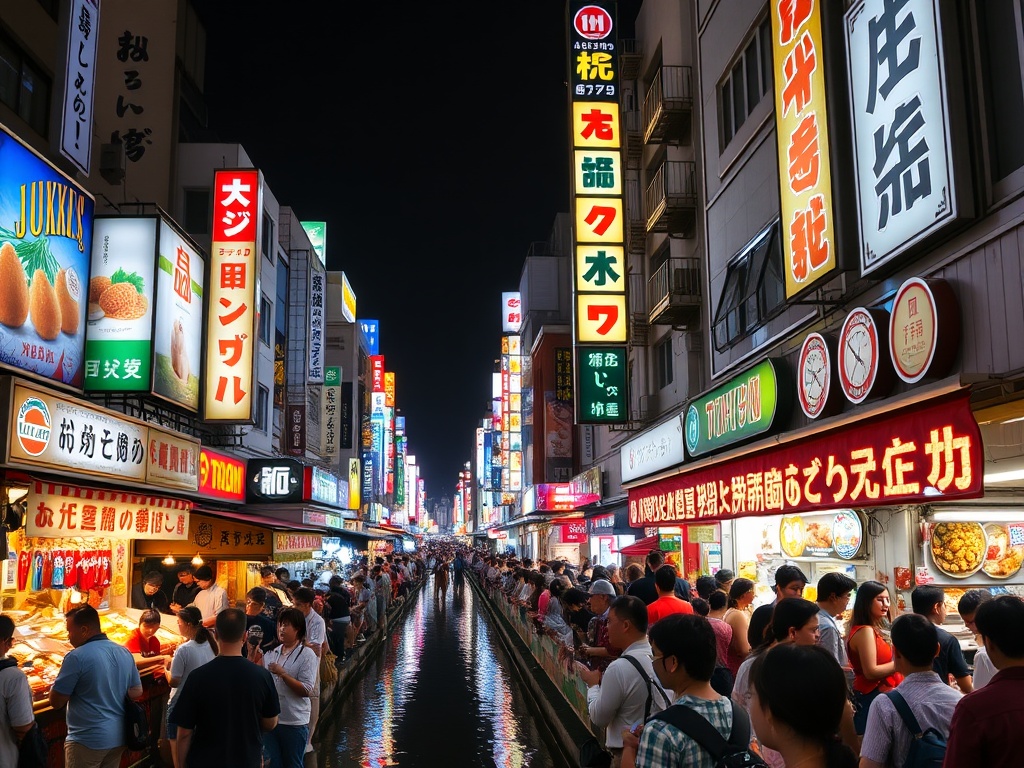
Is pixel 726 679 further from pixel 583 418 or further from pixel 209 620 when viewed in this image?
pixel 583 418

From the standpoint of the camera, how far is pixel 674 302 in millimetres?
20656

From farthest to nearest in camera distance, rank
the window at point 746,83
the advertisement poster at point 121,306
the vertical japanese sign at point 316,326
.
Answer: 1. the vertical japanese sign at point 316,326
2. the window at point 746,83
3. the advertisement poster at point 121,306

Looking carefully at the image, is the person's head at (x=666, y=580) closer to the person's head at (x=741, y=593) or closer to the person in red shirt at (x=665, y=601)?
the person in red shirt at (x=665, y=601)

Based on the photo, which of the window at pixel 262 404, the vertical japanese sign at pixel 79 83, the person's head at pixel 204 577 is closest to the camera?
the vertical japanese sign at pixel 79 83

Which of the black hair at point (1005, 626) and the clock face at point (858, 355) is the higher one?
the clock face at point (858, 355)

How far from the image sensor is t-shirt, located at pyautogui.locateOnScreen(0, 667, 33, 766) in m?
6.34

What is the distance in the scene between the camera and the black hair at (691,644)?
3.85 metres

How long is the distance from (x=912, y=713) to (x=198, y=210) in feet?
86.5

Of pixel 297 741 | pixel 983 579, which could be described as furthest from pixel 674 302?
pixel 297 741

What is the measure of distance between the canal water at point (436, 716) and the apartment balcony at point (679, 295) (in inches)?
356

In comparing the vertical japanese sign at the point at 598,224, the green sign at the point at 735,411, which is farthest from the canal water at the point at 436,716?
the vertical japanese sign at the point at 598,224

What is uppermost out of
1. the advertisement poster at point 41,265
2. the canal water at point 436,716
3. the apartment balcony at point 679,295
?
the apartment balcony at point 679,295

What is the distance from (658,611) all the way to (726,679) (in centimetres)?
137

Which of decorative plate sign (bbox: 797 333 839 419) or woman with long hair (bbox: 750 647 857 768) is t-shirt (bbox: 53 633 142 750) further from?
decorative plate sign (bbox: 797 333 839 419)
